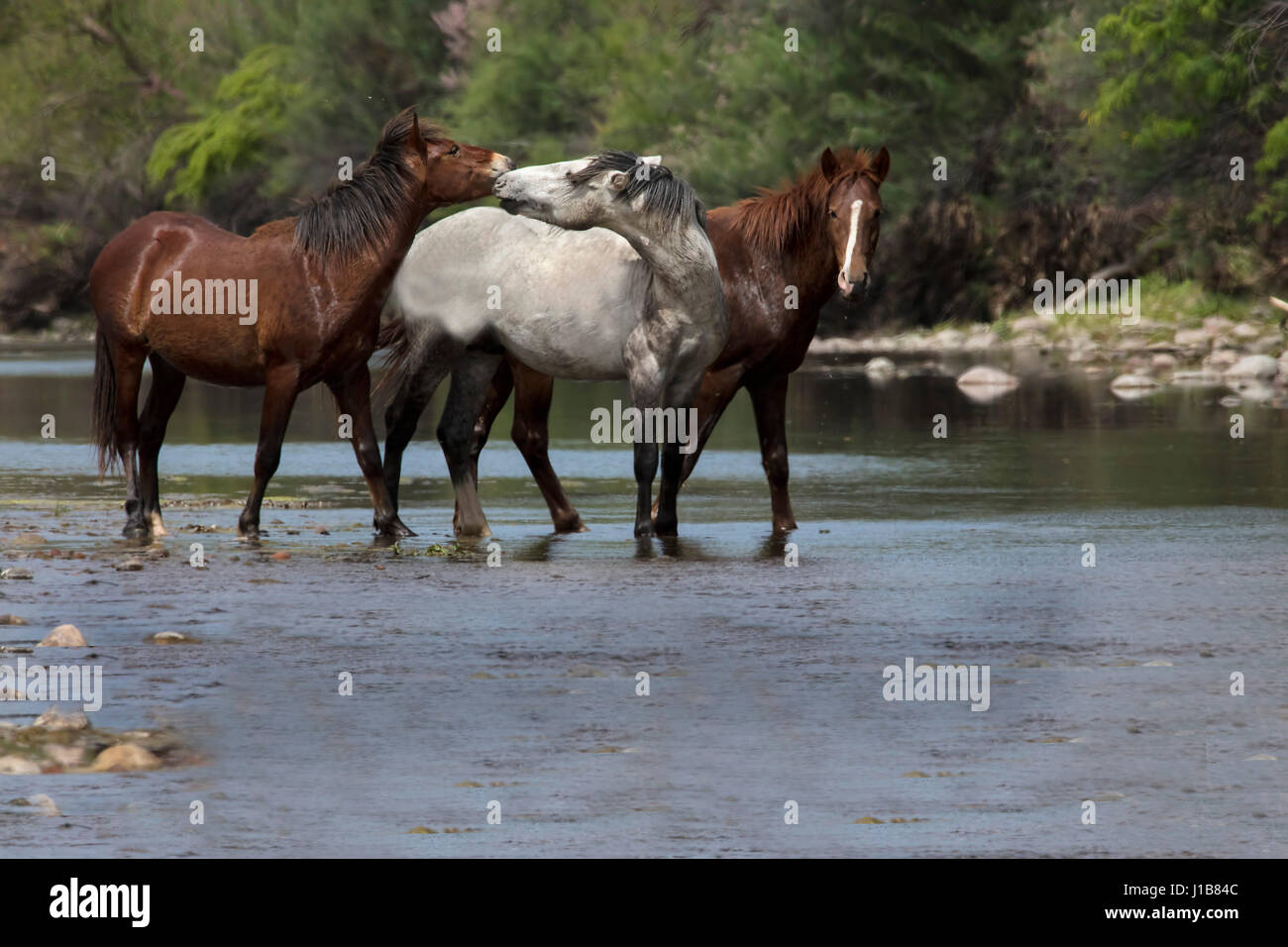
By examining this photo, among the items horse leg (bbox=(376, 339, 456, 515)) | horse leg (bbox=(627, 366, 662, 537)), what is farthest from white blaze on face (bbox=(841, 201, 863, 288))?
horse leg (bbox=(376, 339, 456, 515))

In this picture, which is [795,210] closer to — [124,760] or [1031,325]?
[124,760]

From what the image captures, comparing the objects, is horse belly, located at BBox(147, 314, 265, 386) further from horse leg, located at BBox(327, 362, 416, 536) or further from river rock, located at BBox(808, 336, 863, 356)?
river rock, located at BBox(808, 336, 863, 356)

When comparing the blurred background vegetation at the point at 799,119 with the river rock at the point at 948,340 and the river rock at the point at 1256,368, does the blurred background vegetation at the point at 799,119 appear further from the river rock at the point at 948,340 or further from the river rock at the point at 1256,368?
the river rock at the point at 1256,368

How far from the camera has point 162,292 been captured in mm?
12750

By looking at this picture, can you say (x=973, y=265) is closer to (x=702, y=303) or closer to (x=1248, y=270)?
(x=1248, y=270)

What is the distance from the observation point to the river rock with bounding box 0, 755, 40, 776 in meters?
6.90

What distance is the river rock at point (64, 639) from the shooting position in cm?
903

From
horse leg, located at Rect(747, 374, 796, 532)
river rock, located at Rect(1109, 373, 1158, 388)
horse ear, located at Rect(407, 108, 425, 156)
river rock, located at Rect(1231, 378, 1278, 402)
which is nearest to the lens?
horse ear, located at Rect(407, 108, 425, 156)

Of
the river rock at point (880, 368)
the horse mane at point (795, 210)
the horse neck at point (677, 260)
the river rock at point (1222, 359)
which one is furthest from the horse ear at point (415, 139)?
the river rock at point (1222, 359)

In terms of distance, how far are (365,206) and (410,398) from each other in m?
1.16

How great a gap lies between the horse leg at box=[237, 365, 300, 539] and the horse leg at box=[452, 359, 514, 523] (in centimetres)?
118

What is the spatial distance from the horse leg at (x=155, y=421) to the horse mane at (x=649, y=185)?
2762mm

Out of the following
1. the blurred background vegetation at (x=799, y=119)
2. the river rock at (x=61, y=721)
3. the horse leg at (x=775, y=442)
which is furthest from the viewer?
the blurred background vegetation at (x=799, y=119)

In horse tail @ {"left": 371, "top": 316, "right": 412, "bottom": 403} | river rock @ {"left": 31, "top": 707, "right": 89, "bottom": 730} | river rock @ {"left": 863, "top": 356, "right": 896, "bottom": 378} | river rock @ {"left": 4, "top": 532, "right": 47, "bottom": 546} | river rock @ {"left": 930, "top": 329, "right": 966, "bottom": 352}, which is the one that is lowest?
river rock @ {"left": 31, "top": 707, "right": 89, "bottom": 730}
